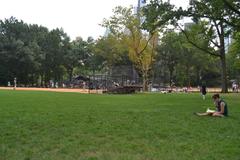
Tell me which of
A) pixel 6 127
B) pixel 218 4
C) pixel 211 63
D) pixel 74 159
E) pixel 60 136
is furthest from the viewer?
pixel 211 63

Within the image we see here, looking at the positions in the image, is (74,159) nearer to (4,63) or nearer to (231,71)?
(4,63)

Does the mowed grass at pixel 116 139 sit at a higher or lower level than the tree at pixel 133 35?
lower

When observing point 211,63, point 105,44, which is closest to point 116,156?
point 105,44

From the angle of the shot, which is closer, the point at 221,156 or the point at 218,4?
the point at 221,156

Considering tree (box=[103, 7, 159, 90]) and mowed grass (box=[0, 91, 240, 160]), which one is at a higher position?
tree (box=[103, 7, 159, 90])

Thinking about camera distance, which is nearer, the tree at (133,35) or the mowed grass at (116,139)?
the mowed grass at (116,139)

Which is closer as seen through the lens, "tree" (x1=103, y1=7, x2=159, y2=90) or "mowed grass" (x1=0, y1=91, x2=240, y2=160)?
"mowed grass" (x1=0, y1=91, x2=240, y2=160)

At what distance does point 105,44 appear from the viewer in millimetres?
79750

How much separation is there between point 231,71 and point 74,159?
3752 inches

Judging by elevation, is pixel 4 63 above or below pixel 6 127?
above

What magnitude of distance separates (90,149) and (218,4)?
81.3 ft

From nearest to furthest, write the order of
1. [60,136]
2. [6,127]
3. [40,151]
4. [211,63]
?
1. [40,151]
2. [60,136]
3. [6,127]
4. [211,63]

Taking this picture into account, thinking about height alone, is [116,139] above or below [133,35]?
below

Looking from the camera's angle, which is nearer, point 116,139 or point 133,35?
point 116,139
